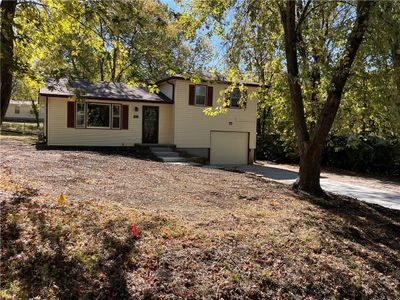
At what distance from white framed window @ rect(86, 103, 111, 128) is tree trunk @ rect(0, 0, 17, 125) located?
11927mm

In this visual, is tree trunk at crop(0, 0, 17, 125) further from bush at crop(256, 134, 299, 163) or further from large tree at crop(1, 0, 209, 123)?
bush at crop(256, 134, 299, 163)

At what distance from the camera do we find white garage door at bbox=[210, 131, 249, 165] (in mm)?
19156

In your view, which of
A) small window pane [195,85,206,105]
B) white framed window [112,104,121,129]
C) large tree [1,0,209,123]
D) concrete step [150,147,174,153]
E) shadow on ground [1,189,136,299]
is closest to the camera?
shadow on ground [1,189,136,299]

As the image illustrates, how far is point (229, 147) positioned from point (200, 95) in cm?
321

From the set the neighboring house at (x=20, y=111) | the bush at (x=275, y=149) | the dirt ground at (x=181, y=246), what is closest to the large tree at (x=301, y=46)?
the dirt ground at (x=181, y=246)

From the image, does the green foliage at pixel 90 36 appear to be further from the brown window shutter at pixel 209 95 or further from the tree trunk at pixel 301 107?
the brown window shutter at pixel 209 95

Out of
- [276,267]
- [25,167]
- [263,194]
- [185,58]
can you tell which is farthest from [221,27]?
[185,58]

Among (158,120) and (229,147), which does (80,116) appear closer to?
(158,120)

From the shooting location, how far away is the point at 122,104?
1769cm

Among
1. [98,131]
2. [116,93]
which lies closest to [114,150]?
[98,131]

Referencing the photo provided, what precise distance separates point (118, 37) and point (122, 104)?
12254mm

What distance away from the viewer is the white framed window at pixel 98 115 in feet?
56.5

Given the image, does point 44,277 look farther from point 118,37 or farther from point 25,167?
point 25,167

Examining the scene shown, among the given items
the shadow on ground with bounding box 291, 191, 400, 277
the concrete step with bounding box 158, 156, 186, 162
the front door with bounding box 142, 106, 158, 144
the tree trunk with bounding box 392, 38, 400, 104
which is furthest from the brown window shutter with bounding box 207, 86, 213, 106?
the tree trunk with bounding box 392, 38, 400, 104
